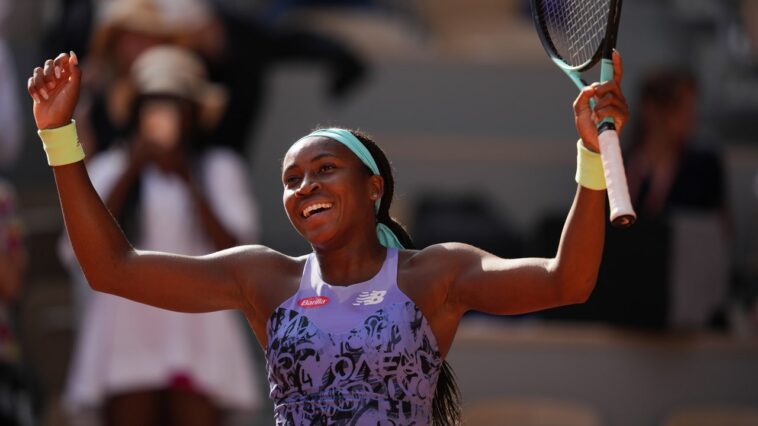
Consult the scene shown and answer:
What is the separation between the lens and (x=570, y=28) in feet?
12.3

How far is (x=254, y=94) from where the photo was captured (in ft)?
26.1

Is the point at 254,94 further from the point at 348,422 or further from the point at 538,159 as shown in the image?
the point at 348,422

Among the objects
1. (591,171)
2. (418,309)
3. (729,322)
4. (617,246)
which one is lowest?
(729,322)

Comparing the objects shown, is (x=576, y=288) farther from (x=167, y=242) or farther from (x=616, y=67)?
(x=167, y=242)

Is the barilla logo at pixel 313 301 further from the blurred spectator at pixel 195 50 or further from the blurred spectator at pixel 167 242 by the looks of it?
the blurred spectator at pixel 195 50

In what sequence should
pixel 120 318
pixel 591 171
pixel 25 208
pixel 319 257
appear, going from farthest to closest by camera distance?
pixel 25 208
pixel 120 318
pixel 319 257
pixel 591 171

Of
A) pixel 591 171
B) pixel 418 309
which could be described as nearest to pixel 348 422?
pixel 418 309

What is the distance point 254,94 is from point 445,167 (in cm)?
117

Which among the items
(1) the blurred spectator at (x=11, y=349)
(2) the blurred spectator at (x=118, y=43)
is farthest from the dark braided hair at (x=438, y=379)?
(2) the blurred spectator at (x=118, y=43)

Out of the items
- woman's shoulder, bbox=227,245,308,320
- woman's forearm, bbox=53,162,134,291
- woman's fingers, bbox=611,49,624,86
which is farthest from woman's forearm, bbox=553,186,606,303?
woman's forearm, bbox=53,162,134,291

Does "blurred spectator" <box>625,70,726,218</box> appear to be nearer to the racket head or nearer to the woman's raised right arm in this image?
the racket head

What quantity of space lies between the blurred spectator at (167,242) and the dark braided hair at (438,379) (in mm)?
2581

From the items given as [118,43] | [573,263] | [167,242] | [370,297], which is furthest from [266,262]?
[118,43]

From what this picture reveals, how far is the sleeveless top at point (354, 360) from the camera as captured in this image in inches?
133
